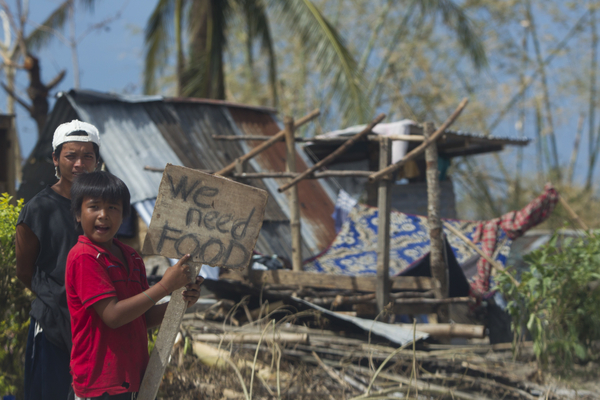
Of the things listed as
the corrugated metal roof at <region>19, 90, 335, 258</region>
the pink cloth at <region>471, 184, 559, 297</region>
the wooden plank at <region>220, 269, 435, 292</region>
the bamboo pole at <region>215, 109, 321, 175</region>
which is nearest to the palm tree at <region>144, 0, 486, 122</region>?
the corrugated metal roof at <region>19, 90, 335, 258</region>

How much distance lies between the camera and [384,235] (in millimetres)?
4551

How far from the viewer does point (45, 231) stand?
2.02 meters

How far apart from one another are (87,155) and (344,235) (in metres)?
4.42

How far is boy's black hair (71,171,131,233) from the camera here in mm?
1779

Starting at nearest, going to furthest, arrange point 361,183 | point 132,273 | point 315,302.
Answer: point 132,273 < point 315,302 < point 361,183

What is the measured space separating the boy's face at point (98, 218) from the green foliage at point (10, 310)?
1.24m

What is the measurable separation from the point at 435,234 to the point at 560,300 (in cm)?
Result: 114

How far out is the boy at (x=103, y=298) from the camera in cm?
173

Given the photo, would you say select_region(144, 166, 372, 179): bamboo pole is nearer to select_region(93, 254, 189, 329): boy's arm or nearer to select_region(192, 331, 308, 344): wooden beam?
select_region(192, 331, 308, 344): wooden beam

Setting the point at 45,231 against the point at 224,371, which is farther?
the point at 224,371

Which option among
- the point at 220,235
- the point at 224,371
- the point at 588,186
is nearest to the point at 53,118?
the point at 224,371

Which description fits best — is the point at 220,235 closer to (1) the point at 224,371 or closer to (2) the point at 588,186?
(1) the point at 224,371

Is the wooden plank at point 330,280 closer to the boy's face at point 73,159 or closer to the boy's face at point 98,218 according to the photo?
the boy's face at point 73,159

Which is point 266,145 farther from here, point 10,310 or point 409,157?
point 10,310
